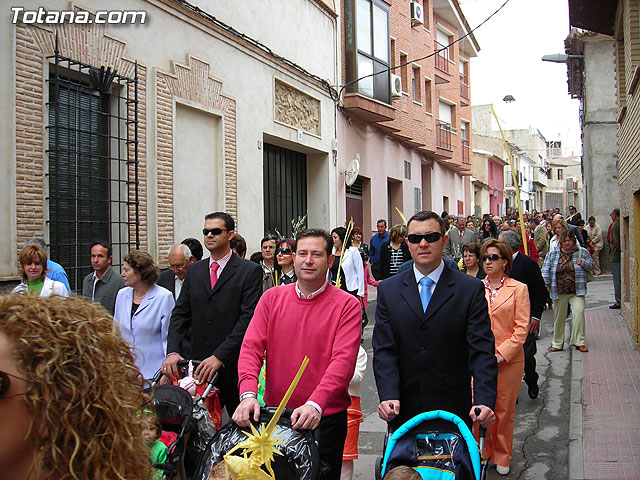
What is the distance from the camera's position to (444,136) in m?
28.0

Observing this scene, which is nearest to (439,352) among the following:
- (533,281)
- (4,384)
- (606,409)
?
(4,384)

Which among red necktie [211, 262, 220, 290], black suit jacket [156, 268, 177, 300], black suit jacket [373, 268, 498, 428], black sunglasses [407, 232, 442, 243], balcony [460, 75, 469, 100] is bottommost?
black suit jacket [373, 268, 498, 428]

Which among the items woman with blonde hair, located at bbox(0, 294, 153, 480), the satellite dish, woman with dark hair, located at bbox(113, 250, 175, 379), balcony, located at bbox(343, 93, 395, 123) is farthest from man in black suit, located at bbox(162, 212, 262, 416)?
balcony, located at bbox(343, 93, 395, 123)

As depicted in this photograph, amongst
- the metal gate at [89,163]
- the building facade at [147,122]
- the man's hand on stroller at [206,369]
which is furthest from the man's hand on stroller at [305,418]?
the metal gate at [89,163]

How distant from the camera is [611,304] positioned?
14578mm

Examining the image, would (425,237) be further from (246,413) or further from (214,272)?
(214,272)

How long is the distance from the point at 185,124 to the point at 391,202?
46.1 feet

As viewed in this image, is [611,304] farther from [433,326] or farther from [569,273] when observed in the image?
[433,326]

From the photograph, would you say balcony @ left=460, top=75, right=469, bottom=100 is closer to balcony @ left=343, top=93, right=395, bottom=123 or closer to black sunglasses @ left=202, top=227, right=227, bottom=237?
balcony @ left=343, top=93, right=395, bottom=123

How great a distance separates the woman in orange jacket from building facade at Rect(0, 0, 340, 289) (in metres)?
5.62

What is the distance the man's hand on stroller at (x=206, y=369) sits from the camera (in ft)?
14.6

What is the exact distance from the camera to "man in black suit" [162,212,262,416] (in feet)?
16.0

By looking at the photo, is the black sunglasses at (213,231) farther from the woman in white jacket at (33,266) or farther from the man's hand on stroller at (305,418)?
the man's hand on stroller at (305,418)

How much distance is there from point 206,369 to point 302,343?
3.38 feet
